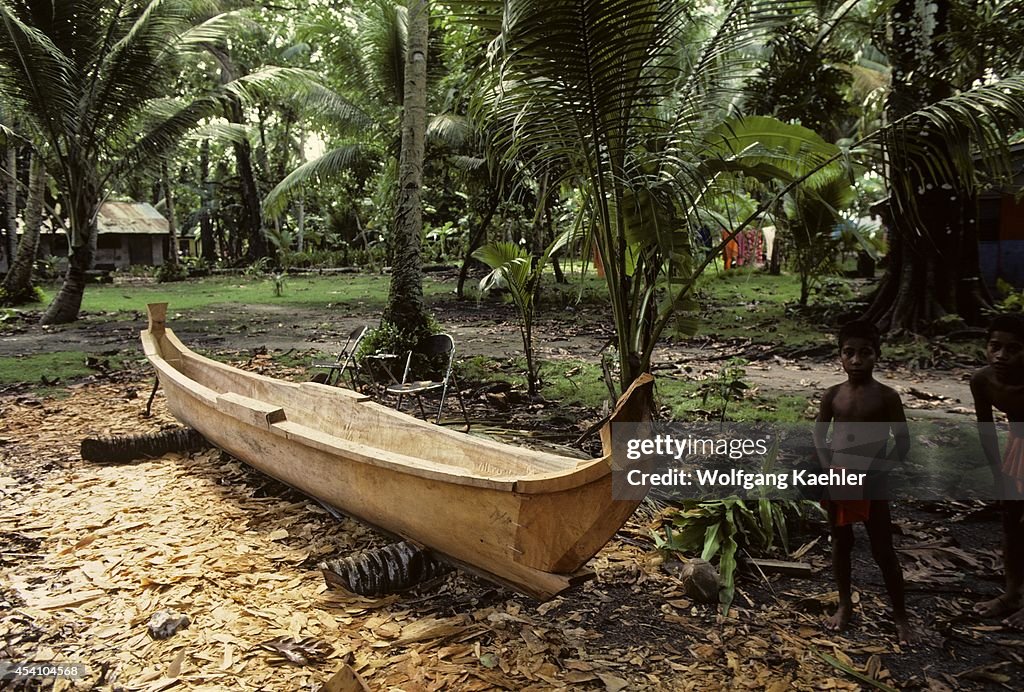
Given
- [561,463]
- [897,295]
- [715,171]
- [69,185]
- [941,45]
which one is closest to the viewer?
[561,463]

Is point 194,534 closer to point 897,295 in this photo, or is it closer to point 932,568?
point 932,568

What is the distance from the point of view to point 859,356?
250 cm

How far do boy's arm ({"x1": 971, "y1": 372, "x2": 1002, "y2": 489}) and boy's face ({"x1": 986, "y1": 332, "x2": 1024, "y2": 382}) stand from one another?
106 millimetres

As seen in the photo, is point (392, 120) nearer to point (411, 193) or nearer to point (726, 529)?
point (411, 193)

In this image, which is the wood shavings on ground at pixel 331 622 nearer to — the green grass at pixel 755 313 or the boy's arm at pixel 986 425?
the boy's arm at pixel 986 425

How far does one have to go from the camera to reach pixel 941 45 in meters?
8.28

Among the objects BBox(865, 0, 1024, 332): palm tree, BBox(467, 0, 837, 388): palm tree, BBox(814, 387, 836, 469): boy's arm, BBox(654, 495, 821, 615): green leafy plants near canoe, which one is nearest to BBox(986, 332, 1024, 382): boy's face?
BBox(814, 387, 836, 469): boy's arm

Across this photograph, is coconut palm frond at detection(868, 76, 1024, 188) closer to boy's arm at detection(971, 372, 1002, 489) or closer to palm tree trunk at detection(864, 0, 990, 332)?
boy's arm at detection(971, 372, 1002, 489)

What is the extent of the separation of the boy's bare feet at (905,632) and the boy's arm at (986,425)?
66 centimetres

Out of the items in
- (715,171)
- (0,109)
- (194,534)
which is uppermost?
(0,109)

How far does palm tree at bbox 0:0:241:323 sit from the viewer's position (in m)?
9.62

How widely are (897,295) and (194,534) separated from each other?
355 inches

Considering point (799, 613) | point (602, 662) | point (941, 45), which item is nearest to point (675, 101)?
point (799, 613)

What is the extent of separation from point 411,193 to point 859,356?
18.3ft
